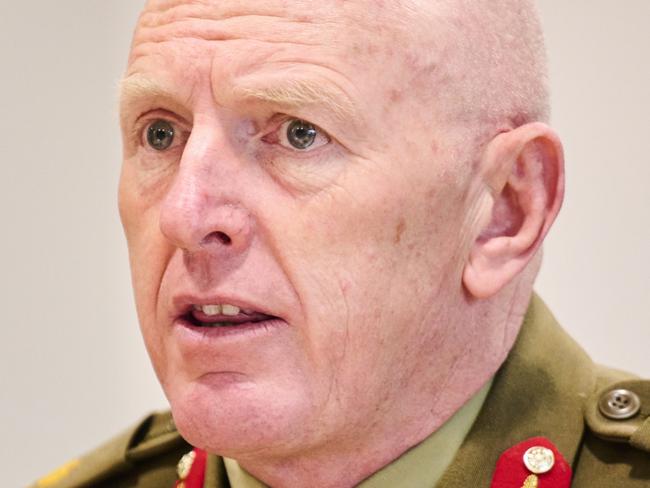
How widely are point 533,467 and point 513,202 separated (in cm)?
37

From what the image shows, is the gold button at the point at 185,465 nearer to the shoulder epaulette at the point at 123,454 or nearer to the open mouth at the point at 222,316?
the shoulder epaulette at the point at 123,454

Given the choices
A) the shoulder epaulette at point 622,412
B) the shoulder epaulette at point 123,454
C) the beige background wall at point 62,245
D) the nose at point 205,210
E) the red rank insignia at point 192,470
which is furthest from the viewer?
the beige background wall at point 62,245

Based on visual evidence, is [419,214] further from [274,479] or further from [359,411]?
[274,479]

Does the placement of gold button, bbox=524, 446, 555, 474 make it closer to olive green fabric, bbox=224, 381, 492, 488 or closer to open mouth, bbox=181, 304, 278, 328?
olive green fabric, bbox=224, 381, 492, 488

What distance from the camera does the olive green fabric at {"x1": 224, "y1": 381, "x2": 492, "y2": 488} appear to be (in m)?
1.79

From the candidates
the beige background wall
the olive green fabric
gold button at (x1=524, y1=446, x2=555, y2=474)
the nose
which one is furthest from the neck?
the beige background wall

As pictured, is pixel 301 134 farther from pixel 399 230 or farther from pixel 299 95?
pixel 399 230

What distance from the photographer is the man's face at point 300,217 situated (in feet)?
5.43

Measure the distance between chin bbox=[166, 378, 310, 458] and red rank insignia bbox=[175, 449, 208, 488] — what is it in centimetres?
31

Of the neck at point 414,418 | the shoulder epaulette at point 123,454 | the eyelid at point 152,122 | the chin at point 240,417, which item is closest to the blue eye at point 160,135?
the eyelid at point 152,122

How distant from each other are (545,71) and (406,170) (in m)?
0.33

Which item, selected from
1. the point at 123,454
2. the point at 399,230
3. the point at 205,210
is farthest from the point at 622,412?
the point at 123,454

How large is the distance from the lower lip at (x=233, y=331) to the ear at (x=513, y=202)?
29cm

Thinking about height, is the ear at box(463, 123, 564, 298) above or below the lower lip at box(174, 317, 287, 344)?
above
